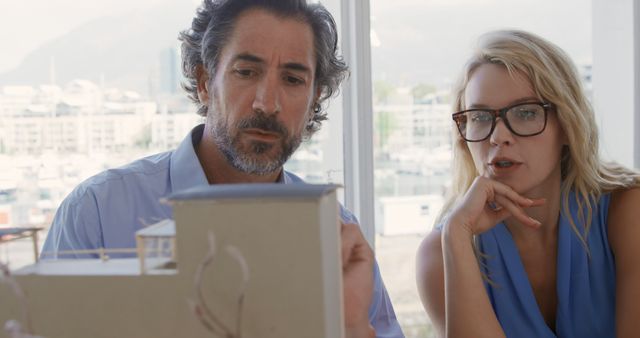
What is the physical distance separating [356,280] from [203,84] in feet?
2.85

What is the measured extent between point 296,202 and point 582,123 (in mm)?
1187

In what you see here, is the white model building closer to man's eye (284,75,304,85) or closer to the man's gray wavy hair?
man's eye (284,75,304,85)

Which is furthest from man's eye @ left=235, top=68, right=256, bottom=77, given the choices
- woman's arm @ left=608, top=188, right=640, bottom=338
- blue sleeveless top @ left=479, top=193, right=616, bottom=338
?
woman's arm @ left=608, top=188, right=640, bottom=338

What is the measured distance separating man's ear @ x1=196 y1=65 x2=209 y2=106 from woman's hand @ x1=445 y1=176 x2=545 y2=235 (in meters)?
0.65

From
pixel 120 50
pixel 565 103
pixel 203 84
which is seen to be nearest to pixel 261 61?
pixel 203 84

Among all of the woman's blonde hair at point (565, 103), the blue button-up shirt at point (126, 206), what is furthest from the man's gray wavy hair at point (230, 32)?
the woman's blonde hair at point (565, 103)

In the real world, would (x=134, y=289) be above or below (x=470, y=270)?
above

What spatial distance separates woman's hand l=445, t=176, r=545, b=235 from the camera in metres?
1.42

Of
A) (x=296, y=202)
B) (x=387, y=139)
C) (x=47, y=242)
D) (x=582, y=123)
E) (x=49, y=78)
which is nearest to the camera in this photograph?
(x=296, y=202)

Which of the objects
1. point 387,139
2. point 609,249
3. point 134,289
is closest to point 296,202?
point 134,289

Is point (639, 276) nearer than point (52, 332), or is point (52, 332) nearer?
point (52, 332)

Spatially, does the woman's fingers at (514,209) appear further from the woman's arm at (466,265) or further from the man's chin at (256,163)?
the man's chin at (256,163)

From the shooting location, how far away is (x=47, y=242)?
4.28 ft

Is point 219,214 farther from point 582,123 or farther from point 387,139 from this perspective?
point 387,139
